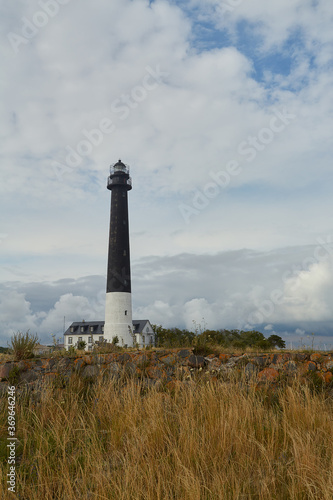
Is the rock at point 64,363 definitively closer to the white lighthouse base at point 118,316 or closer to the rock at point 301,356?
the rock at point 301,356

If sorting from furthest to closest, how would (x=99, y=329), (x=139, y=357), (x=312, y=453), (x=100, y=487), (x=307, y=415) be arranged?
(x=99, y=329)
(x=139, y=357)
(x=307, y=415)
(x=312, y=453)
(x=100, y=487)

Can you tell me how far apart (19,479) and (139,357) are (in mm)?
5971

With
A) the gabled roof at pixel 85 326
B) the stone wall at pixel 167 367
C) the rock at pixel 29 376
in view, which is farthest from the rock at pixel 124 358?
the gabled roof at pixel 85 326

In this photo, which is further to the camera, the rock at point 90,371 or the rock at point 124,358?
the rock at point 124,358

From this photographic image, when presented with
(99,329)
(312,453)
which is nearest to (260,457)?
(312,453)

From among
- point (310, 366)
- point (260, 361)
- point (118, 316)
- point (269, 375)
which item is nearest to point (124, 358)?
point (260, 361)

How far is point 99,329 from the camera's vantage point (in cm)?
5972

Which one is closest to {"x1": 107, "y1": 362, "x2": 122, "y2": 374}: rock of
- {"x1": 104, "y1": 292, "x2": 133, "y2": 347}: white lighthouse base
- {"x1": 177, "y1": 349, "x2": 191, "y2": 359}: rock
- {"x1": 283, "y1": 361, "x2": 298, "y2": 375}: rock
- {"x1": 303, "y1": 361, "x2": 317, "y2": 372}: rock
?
{"x1": 177, "y1": 349, "x2": 191, "y2": 359}: rock

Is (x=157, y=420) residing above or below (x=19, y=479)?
above

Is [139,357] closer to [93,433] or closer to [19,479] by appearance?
[93,433]

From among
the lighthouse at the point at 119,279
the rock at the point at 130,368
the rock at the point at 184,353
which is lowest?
the rock at the point at 130,368

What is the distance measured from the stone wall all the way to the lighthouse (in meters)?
18.3

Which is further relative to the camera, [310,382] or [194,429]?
[310,382]

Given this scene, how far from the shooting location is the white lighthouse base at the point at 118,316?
29172 mm
